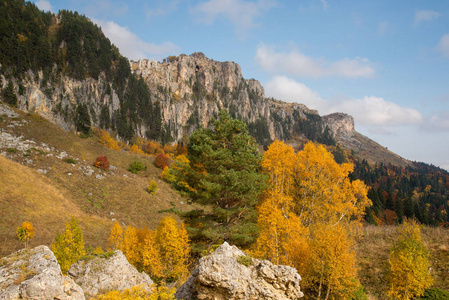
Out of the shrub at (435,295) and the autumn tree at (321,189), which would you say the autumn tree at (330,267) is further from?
the autumn tree at (321,189)

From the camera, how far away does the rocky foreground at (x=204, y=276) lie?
591cm

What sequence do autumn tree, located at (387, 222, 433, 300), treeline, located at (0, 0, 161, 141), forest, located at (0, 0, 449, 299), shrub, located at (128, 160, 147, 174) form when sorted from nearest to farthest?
forest, located at (0, 0, 449, 299) < autumn tree, located at (387, 222, 433, 300) < shrub, located at (128, 160, 147, 174) < treeline, located at (0, 0, 161, 141)

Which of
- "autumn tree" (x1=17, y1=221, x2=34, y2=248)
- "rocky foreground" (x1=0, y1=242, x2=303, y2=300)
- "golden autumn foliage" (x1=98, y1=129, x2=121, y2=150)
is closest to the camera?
"rocky foreground" (x1=0, y1=242, x2=303, y2=300)

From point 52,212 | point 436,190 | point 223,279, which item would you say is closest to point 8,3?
point 52,212

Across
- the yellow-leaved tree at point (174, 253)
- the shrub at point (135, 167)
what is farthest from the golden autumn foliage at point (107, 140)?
the yellow-leaved tree at point (174, 253)

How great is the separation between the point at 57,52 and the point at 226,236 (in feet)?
397

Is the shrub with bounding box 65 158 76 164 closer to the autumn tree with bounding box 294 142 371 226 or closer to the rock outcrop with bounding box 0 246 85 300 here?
the autumn tree with bounding box 294 142 371 226

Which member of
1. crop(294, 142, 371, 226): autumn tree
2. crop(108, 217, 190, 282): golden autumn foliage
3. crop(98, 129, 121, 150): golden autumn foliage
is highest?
crop(98, 129, 121, 150): golden autumn foliage

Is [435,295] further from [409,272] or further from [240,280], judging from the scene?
[240,280]

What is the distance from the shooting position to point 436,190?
158 meters

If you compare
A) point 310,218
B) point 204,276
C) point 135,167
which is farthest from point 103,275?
point 135,167

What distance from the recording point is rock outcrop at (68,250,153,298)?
9.11m

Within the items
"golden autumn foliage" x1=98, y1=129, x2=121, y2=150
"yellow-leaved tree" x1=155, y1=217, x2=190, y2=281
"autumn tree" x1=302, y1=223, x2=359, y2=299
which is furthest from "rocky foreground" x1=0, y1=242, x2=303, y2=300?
"golden autumn foliage" x1=98, y1=129, x2=121, y2=150

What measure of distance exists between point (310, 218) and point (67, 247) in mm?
19020
